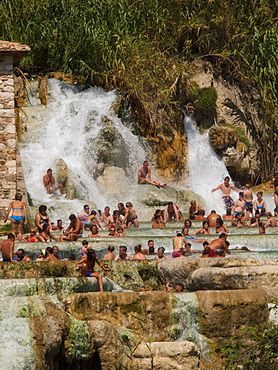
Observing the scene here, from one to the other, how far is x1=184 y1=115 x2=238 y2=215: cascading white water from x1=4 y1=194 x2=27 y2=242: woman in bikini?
942 centimetres

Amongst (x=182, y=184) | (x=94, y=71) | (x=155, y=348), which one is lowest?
(x=155, y=348)

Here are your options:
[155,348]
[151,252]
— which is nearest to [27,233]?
[151,252]

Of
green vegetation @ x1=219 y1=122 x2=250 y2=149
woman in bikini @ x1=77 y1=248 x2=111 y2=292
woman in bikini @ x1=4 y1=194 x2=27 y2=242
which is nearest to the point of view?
woman in bikini @ x1=77 y1=248 x2=111 y2=292

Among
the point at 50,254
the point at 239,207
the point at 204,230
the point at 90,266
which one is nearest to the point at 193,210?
the point at 239,207

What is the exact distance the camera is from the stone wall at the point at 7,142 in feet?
60.2

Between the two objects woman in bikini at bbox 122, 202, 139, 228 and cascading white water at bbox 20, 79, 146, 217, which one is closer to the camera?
woman in bikini at bbox 122, 202, 139, 228

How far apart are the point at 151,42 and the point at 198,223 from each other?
955 centimetres

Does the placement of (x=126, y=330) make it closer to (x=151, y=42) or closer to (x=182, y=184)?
(x=182, y=184)

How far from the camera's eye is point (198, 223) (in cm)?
1997

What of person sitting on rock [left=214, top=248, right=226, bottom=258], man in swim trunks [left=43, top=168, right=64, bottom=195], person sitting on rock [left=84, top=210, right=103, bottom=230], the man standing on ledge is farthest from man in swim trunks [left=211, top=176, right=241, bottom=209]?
person sitting on rock [left=214, top=248, right=226, bottom=258]

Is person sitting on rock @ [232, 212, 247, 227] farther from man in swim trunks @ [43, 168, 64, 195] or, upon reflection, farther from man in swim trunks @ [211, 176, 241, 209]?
man in swim trunks @ [43, 168, 64, 195]

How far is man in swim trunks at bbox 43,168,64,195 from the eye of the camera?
21433 mm

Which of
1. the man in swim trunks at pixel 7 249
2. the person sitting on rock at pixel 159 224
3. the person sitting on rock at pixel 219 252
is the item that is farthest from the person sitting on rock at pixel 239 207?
the man in swim trunks at pixel 7 249

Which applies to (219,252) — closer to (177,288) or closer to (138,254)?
(177,288)
